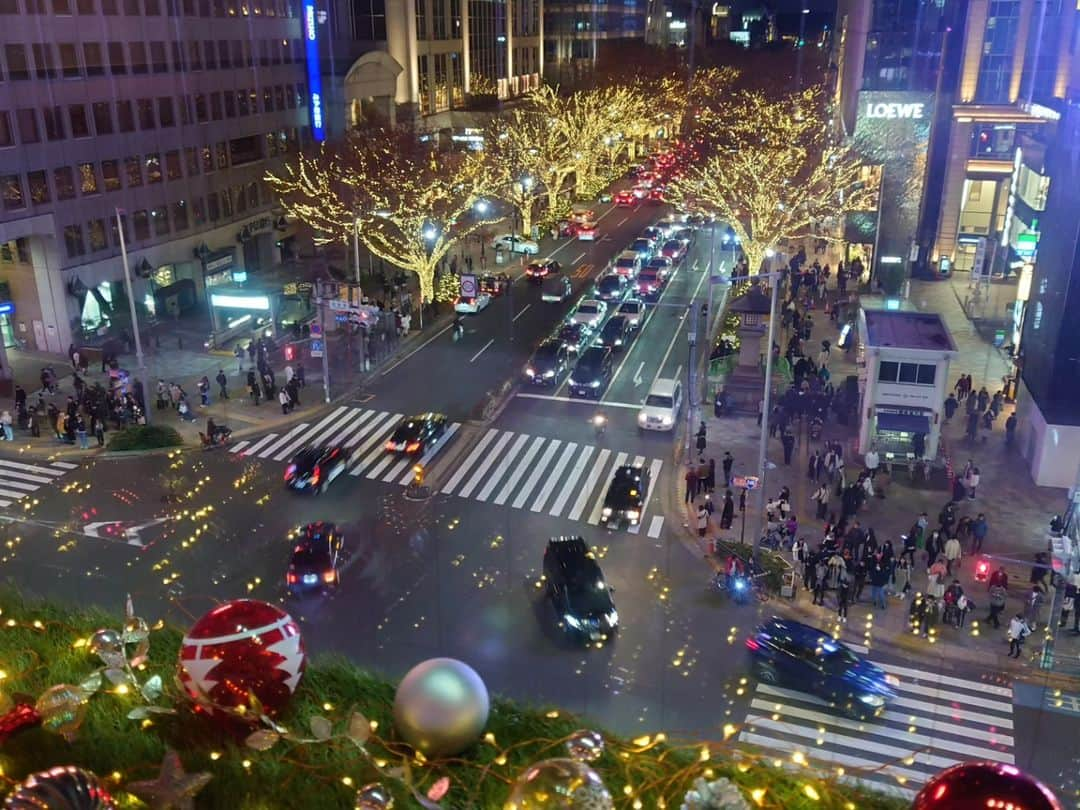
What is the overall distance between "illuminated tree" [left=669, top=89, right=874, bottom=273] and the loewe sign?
242 centimetres

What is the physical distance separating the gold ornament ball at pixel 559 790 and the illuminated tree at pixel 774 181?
38181mm

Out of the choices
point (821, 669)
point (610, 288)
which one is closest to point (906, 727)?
point (821, 669)

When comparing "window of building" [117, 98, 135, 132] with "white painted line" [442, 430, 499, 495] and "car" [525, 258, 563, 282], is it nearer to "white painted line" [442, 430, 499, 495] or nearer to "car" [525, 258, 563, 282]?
"car" [525, 258, 563, 282]

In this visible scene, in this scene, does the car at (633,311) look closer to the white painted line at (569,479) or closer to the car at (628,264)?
the car at (628,264)

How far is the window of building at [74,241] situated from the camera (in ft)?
123

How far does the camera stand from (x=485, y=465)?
2806 centimetres

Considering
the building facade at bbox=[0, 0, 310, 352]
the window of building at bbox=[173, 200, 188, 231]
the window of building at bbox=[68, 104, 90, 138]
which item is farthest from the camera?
the window of building at bbox=[173, 200, 188, 231]

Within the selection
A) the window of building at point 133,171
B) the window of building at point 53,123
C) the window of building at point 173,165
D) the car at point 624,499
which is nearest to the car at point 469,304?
the window of building at point 173,165

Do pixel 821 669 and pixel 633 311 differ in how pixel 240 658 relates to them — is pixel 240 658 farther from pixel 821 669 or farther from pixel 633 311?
pixel 633 311

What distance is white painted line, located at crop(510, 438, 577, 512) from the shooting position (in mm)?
25625

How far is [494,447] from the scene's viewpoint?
29406mm

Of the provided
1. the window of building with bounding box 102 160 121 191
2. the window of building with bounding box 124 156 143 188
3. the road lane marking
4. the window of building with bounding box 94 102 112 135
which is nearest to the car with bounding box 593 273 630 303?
the road lane marking

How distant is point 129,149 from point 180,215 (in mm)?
4532

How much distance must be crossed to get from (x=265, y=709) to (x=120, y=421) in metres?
26.1
